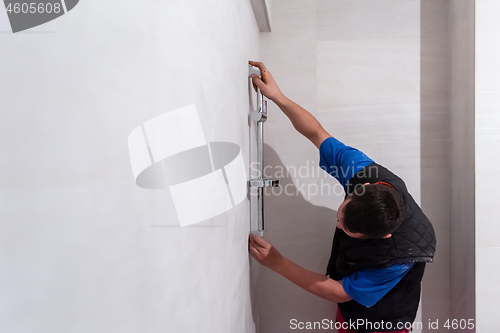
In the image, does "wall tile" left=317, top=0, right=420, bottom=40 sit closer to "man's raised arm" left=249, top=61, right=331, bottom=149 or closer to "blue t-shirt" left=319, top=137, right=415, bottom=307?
"man's raised arm" left=249, top=61, right=331, bottom=149

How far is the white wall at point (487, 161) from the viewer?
1.15 metres

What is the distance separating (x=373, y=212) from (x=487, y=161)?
27.0 inches

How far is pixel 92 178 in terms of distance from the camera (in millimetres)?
238

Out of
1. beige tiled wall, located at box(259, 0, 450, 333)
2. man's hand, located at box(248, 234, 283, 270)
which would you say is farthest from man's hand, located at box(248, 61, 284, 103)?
man's hand, located at box(248, 234, 283, 270)

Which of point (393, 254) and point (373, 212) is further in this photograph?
point (393, 254)

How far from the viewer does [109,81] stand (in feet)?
0.86

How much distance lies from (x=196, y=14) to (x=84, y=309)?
44cm

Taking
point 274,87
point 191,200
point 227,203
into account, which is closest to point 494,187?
point 274,87

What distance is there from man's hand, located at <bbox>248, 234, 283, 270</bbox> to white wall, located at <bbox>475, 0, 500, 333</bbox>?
80cm

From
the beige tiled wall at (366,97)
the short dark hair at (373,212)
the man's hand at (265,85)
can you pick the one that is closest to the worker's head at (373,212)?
the short dark hair at (373,212)

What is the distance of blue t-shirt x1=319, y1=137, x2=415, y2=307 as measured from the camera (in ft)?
3.15

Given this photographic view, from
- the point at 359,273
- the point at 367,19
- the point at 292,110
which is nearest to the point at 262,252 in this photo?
the point at 359,273

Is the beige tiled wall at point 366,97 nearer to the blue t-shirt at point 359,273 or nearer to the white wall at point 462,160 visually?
the white wall at point 462,160

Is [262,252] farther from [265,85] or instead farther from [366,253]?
[265,85]
